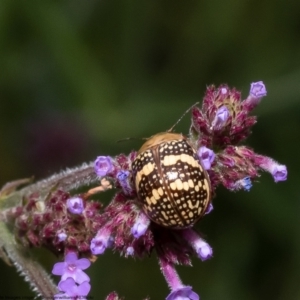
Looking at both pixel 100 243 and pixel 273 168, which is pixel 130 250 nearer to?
pixel 100 243

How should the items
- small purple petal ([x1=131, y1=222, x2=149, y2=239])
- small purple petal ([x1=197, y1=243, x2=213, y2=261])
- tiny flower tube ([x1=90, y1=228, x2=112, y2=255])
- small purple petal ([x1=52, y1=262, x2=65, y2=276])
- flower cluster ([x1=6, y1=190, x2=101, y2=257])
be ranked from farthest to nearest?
flower cluster ([x1=6, y1=190, x2=101, y2=257]) < small purple petal ([x1=52, y1=262, x2=65, y2=276]) < tiny flower tube ([x1=90, y1=228, x2=112, y2=255]) < small purple petal ([x1=197, y1=243, x2=213, y2=261]) < small purple petal ([x1=131, y1=222, x2=149, y2=239])

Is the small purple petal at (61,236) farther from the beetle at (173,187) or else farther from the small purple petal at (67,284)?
the beetle at (173,187)

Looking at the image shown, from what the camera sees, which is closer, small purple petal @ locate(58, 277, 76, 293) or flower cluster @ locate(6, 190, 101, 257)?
small purple petal @ locate(58, 277, 76, 293)

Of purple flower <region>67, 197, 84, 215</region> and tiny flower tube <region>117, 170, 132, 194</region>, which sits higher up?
tiny flower tube <region>117, 170, 132, 194</region>

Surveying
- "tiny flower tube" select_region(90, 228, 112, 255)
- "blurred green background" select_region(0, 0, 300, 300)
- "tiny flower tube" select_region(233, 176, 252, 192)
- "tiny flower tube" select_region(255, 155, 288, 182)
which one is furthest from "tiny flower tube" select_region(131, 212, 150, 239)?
"blurred green background" select_region(0, 0, 300, 300)

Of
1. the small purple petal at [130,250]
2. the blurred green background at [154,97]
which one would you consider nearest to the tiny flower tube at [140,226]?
the small purple petal at [130,250]

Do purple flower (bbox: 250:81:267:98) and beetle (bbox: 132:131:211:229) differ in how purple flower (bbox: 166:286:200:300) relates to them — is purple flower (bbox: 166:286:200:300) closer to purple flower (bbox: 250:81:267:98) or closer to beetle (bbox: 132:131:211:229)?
beetle (bbox: 132:131:211:229)

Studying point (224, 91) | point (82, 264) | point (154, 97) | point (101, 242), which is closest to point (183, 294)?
point (101, 242)
